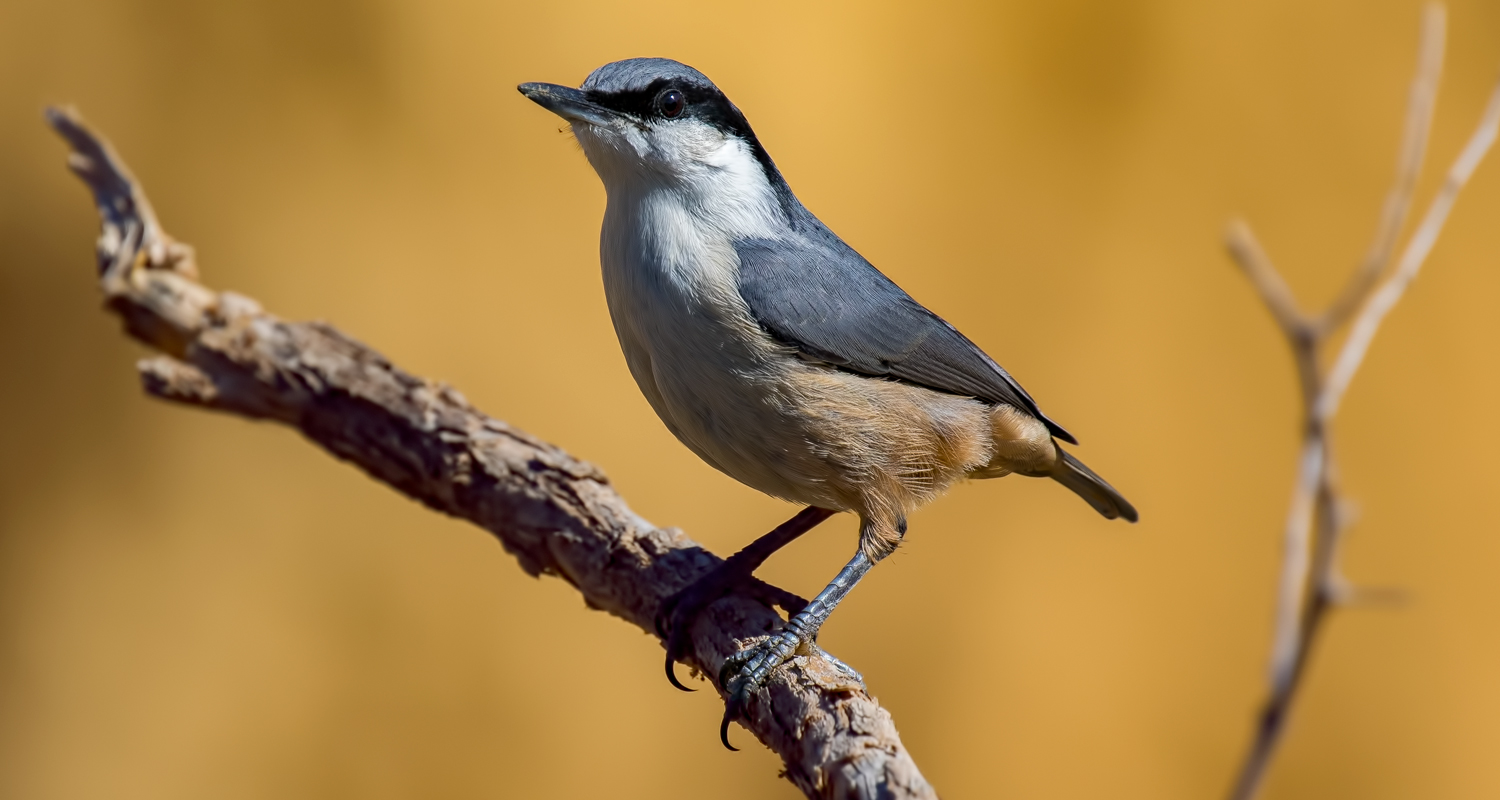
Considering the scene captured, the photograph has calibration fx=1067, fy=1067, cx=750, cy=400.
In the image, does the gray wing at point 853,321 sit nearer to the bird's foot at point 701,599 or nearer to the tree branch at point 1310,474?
the bird's foot at point 701,599

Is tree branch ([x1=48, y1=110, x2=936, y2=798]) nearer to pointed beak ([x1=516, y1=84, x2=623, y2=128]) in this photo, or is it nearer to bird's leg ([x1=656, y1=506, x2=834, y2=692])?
bird's leg ([x1=656, y1=506, x2=834, y2=692])

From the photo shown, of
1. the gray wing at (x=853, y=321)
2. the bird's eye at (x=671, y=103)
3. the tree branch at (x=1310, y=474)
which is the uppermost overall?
the bird's eye at (x=671, y=103)

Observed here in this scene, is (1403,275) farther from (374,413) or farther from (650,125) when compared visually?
(374,413)

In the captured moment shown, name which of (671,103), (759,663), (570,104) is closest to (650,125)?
(671,103)

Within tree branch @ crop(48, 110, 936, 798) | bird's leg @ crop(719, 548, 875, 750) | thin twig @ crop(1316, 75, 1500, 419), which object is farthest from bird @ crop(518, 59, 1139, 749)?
thin twig @ crop(1316, 75, 1500, 419)

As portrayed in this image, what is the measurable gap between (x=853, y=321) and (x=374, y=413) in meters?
1.30

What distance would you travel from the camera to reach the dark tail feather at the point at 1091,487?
281cm

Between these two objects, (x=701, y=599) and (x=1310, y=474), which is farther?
(x=701, y=599)

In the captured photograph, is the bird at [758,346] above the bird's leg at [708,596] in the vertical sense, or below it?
above

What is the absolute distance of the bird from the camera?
87.4 inches

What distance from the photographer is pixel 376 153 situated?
171 inches

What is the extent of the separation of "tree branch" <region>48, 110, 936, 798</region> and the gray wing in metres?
0.65

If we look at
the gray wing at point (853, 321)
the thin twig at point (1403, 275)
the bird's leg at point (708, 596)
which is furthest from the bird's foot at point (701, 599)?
the thin twig at point (1403, 275)

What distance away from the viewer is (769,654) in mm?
2223
